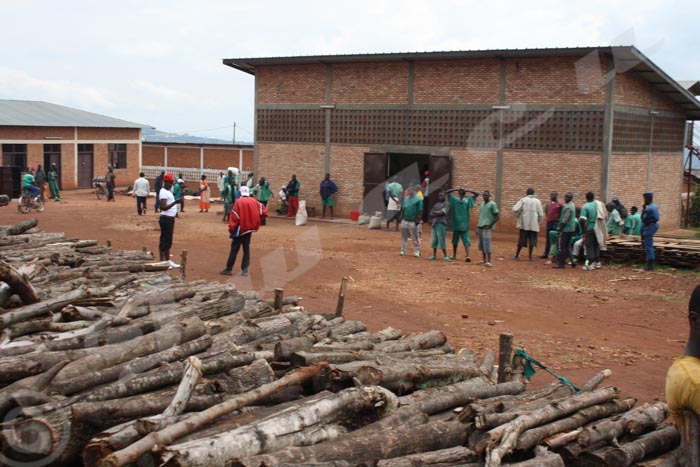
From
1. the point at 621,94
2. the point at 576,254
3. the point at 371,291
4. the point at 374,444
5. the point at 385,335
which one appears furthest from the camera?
the point at 621,94

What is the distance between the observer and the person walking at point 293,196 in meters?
27.0

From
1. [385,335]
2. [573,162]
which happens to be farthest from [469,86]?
[385,335]

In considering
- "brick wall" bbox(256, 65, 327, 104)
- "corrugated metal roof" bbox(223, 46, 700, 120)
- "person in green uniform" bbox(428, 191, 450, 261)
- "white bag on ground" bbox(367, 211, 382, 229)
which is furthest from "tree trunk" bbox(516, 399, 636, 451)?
"brick wall" bbox(256, 65, 327, 104)

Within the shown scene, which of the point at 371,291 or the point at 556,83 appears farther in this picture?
the point at 556,83

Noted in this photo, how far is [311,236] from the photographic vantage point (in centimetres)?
2262

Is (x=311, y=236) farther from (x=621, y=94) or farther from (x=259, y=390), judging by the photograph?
(x=259, y=390)

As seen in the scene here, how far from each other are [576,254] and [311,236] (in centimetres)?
820

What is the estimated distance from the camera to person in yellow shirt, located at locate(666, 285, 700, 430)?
500 centimetres

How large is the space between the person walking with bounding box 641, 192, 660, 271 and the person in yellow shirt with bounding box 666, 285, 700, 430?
1166cm

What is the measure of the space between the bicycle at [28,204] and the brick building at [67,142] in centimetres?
394

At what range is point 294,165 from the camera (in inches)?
1104

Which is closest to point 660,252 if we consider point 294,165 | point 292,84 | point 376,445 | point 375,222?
point 375,222

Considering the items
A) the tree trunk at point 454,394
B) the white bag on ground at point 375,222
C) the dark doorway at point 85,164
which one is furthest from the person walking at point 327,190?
the tree trunk at point 454,394

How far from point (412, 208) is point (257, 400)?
12.4m
